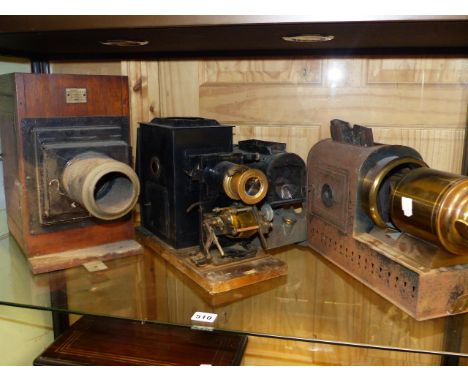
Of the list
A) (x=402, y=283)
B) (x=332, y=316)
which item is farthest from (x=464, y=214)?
(x=332, y=316)

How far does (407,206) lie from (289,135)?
0.54 metres

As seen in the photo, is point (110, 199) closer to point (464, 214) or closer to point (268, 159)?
point (268, 159)

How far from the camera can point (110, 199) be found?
3.45 feet

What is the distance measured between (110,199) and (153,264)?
20 centimetres

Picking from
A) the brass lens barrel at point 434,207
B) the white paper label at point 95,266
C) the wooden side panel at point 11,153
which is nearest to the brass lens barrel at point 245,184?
the brass lens barrel at point 434,207

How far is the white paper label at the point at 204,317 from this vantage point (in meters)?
0.91

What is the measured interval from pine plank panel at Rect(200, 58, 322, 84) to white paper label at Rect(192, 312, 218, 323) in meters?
0.73

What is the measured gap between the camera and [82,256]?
3.74ft

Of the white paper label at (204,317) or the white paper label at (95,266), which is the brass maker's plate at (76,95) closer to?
the white paper label at (95,266)

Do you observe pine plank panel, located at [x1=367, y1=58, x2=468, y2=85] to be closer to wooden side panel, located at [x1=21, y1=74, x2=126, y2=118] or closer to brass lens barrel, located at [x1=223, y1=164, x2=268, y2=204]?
brass lens barrel, located at [x1=223, y1=164, x2=268, y2=204]

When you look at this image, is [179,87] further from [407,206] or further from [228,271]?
[407,206]

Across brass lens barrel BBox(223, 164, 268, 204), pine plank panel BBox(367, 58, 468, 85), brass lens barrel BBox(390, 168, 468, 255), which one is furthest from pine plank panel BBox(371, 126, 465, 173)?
brass lens barrel BBox(223, 164, 268, 204)

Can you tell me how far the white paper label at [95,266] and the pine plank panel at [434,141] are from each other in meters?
0.80

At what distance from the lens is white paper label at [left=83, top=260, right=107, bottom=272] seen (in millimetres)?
1113
